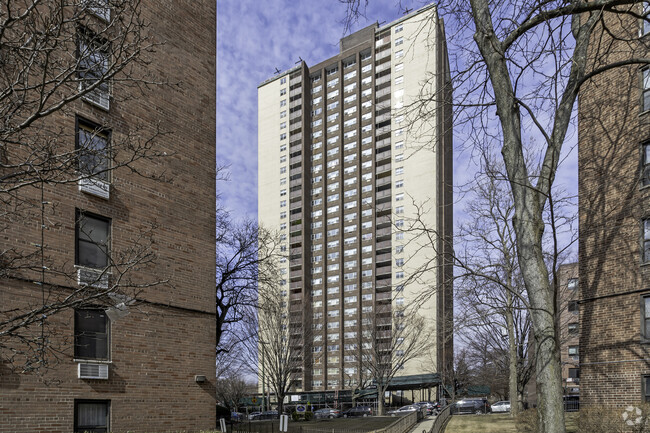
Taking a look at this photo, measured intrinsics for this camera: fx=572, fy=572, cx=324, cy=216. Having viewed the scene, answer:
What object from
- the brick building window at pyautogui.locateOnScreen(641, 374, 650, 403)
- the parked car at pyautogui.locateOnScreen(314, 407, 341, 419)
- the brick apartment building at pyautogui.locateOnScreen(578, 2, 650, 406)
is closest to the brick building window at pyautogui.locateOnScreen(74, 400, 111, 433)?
the brick apartment building at pyautogui.locateOnScreen(578, 2, 650, 406)

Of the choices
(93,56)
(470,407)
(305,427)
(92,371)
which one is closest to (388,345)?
(470,407)

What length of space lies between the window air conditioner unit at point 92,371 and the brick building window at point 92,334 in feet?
0.90

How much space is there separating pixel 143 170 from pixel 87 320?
4579mm

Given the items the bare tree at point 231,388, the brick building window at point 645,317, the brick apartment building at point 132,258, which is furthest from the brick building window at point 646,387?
the bare tree at point 231,388

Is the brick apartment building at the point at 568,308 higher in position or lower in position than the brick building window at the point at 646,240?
lower

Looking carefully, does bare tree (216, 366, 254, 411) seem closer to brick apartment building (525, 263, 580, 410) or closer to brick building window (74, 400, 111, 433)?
brick apartment building (525, 263, 580, 410)

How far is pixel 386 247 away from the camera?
87375 mm

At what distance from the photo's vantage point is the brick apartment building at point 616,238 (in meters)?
17.8

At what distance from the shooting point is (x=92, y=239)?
15297 millimetres

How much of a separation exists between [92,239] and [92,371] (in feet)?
11.2

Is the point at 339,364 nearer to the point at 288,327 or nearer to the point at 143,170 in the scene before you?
the point at 288,327

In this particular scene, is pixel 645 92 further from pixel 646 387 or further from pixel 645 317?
pixel 646 387

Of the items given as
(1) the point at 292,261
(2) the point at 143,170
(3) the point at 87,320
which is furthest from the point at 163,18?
(1) the point at 292,261

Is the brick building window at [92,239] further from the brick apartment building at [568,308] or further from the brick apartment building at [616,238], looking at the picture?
the brick apartment building at [616,238]
